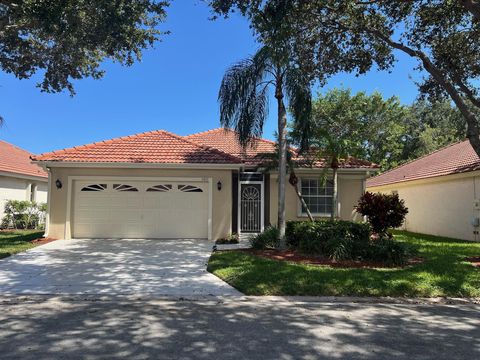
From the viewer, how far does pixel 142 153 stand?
14.2 m

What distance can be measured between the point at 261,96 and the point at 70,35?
7430 millimetres

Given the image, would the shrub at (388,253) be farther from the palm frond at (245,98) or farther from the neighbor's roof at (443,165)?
the neighbor's roof at (443,165)

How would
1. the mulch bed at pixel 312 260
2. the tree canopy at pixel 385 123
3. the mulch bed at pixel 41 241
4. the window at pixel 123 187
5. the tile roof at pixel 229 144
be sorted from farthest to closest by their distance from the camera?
the tree canopy at pixel 385 123 < the tile roof at pixel 229 144 < the window at pixel 123 187 < the mulch bed at pixel 41 241 < the mulch bed at pixel 312 260

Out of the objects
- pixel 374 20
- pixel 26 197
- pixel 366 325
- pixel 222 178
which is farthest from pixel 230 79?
pixel 26 197

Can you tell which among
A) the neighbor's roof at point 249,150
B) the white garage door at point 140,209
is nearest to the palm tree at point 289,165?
the neighbor's roof at point 249,150

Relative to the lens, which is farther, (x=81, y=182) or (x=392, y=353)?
(x=81, y=182)

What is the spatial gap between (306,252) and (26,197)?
1608 centimetres

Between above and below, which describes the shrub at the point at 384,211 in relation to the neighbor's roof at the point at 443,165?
below

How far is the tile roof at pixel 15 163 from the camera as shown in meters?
18.5

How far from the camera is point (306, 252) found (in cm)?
1060

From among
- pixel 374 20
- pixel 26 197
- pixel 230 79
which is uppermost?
pixel 374 20

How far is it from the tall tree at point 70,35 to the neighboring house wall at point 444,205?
1407 cm

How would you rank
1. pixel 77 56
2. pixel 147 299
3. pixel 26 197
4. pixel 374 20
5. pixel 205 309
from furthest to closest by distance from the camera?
pixel 26 197 < pixel 77 56 < pixel 374 20 < pixel 147 299 < pixel 205 309

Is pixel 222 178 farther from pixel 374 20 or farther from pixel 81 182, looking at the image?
pixel 374 20
